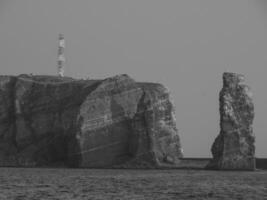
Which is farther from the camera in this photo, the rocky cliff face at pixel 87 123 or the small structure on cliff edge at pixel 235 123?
the rocky cliff face at pixel 87 123

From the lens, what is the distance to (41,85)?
188 meters

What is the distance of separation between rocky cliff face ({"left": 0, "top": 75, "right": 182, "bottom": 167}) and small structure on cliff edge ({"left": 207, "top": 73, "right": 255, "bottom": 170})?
32646 millimetres

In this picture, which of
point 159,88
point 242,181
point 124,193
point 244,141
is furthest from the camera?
point 159,88

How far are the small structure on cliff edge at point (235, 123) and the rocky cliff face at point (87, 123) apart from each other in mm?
32646

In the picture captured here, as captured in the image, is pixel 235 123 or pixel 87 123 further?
pixel 87 123

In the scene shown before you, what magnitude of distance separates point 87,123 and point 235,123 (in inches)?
1788

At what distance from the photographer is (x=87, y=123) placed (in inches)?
6540

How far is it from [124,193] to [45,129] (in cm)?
10091

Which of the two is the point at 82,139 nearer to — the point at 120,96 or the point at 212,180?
the point at 120,96

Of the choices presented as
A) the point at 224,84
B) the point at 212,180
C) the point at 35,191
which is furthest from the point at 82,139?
the point at 35,191

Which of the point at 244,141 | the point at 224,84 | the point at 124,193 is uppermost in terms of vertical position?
the point at 224,84

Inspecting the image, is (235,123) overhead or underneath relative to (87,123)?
underneath

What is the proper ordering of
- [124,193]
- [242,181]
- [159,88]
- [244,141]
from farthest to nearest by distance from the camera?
[159,88]
[244,141]
[242,181]
[124,193]

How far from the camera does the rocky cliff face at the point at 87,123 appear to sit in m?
165
